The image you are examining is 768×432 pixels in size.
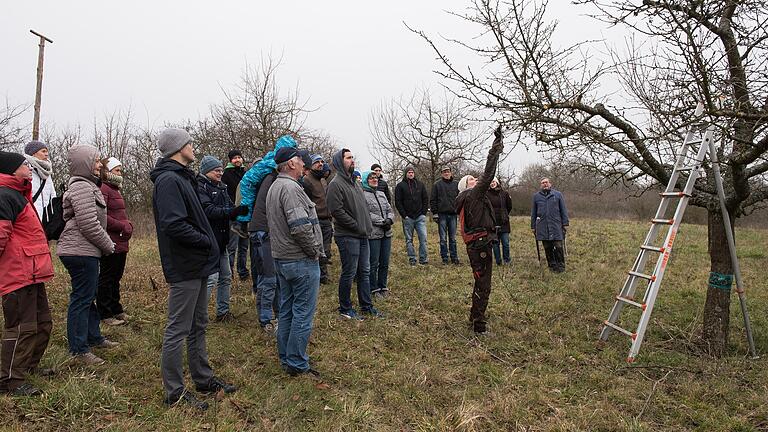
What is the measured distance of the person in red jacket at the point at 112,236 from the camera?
489 cm

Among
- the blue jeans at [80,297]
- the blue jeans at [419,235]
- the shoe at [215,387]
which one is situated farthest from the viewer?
the blue jeans at [419,235]

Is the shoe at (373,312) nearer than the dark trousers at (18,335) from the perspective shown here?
No

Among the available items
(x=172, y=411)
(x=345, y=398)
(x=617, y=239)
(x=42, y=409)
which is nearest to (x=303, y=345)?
(x=345, y=398)

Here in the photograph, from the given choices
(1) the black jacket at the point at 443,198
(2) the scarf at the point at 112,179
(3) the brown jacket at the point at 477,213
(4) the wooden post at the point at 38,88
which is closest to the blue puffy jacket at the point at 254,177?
(2) the scarf at the point at 112,179

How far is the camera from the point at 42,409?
10.8 feet

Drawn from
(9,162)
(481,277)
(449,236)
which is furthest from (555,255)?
(9,162)

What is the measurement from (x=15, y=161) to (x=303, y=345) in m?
2.67

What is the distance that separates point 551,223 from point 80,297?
791 cm

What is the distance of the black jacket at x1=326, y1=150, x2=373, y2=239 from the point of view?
5.64m

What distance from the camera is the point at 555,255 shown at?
947cm

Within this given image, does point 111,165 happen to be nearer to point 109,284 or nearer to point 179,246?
point 109,284

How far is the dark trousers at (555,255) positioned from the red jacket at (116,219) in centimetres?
745

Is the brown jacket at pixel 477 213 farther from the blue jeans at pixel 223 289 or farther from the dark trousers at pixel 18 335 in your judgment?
the dark trousers at pixel 18 335

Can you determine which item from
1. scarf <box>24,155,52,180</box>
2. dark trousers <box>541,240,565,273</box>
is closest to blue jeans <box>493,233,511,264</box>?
dark trousers <box>541,240,565,273</box>
